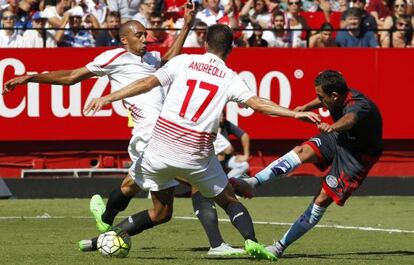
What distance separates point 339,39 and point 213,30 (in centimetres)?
1163

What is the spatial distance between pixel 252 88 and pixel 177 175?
10385mm

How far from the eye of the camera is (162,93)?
13.5 m

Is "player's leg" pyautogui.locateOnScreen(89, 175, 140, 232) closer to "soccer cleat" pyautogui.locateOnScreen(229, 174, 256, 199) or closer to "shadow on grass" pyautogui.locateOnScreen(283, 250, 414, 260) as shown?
"soccer cleat" pyautogui.locateOnScreen(229, 174, 256, 199)

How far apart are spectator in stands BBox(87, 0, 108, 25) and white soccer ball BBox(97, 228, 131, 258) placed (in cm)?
1136

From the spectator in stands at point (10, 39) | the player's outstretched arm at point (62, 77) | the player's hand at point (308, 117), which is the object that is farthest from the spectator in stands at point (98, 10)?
the player's hand at point (308, 117)

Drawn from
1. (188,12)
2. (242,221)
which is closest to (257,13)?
(188,12)

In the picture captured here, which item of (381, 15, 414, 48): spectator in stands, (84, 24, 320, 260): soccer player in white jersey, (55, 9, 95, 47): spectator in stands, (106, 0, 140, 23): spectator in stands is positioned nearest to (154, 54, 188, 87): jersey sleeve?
(84, 24, 320, 260): soccer player in white jersey

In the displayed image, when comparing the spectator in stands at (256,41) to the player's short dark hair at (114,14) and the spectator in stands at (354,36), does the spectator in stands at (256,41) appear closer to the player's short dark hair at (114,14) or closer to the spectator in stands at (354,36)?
the spectator in stands at (354,36)

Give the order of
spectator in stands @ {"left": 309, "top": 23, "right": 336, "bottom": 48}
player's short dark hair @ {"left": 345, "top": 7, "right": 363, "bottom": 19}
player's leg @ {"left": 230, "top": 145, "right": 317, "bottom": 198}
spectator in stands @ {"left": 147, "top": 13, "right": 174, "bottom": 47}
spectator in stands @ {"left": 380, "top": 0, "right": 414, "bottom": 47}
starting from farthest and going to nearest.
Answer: spectator in stands @ {"left": 380, "top": 0, "right": 414, "bottom": 47}, player's short dark hair @ {"left": 345, "top": 7, "right": 363, "bottom": 19}, spectator in stands @ {"left": 309, "top": 23, "right": 336, "bottom": 48}, spectator in stands @ {"left": 147, "top": 13, "right": 174, "bottom": 47}, player's leg @ {"left": 230, "top": 145, "right": 317, "bottom": 198}

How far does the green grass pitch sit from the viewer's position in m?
11.8

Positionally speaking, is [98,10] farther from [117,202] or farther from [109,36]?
[117,202]

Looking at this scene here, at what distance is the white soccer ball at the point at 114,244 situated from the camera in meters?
11.6

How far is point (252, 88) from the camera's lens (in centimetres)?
2150

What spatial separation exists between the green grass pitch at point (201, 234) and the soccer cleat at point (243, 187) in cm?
63
